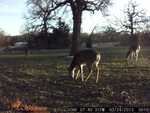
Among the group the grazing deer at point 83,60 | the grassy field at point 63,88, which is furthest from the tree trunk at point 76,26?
the grazing deer at point 83,60

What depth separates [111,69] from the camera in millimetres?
28406

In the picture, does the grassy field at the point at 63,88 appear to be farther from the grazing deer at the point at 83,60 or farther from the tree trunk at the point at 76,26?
the tree trunk at the point at 76,26

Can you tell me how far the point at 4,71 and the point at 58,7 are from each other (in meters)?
16.6

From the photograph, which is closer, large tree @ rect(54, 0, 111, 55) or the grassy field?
the grassy field

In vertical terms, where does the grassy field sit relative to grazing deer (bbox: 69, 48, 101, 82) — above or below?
below

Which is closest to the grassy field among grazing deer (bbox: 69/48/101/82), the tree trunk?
grazing deer (bbox: 69/48/101/82)

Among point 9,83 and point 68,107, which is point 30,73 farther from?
point 68,107

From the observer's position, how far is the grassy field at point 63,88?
55.7 ft

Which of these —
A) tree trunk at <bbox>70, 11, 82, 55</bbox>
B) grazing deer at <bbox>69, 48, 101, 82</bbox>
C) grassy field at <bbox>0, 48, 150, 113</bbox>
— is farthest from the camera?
tree trunk at <bbox>70, 11, 82, 55</bbox>

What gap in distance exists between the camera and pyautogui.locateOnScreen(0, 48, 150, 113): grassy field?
1698 centimetres

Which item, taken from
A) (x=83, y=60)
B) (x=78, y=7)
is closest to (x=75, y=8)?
(x=78, y=7)

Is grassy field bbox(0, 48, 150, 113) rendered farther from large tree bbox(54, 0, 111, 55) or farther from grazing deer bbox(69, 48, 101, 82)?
large tree bbox(54, 0, 111, 55)

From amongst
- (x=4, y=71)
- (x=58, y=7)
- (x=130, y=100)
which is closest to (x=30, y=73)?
(x=4, y=71)

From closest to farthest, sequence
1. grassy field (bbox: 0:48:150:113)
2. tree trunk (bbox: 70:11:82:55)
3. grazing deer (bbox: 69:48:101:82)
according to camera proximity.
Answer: grassy field (bbox: 0:48:150:113) → grazing deer (bbox: 69:48:101:82) → tree trunk (bbox: 70:11:82:55)
